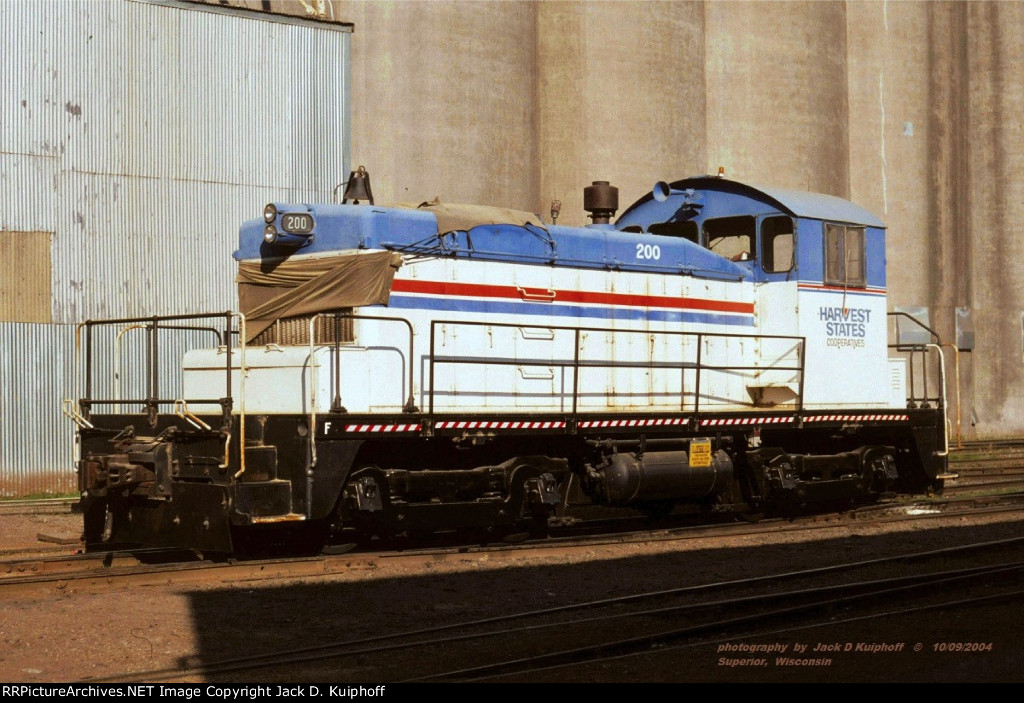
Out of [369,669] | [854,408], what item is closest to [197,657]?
[369,669]

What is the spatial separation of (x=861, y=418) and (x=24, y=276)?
11.6 meters

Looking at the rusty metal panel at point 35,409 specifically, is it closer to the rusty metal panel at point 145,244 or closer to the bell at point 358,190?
the rusty metal panel at point 145,244

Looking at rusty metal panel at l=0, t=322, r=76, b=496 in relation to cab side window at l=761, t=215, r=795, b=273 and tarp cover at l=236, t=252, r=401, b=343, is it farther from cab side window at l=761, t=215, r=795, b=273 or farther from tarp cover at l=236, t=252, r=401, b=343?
cab side window at l=761, t=215, r=795, b=273

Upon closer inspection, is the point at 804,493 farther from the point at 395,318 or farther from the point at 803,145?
the point at 803,145

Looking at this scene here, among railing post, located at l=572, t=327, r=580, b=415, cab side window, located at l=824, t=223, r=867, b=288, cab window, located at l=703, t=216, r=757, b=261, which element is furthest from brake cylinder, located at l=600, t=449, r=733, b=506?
cab side window, located at l=824, t=223, r=867, b=288

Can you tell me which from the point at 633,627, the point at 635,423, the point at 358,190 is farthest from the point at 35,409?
the point at 633,627

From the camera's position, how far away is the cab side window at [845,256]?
13.5 meters

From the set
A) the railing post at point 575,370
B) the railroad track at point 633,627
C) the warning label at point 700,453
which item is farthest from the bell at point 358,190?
the railroad track at point 633,627

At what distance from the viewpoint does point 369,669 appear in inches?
265

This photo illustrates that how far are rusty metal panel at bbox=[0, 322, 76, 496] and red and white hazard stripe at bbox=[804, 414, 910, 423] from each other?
34.9 feet

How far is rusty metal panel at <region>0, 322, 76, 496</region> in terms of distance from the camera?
1680 centimetres

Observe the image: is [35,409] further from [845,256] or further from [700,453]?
[845,256]

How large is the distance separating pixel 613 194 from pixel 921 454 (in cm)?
506

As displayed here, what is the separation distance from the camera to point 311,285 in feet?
35.0
